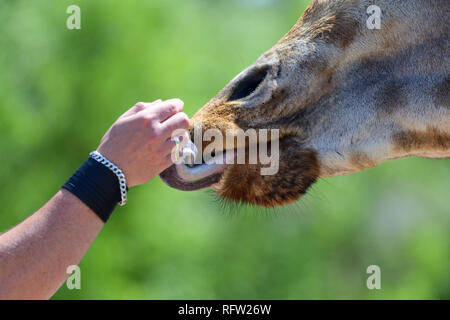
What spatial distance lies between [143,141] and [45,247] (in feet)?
1.46

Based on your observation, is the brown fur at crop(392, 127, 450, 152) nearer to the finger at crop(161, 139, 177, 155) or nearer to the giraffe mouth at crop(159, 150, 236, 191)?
the giraffe mouth at crop(159, 150, 236, 191)

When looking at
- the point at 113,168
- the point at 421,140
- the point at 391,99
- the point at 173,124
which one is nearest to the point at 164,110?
the point at 173,124

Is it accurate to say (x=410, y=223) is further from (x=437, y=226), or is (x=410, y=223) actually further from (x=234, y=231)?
(x=234, y=231)

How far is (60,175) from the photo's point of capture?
10.2 m

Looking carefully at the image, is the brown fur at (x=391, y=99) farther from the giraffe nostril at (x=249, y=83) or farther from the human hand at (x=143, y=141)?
the human hand at (x=143, y=141)

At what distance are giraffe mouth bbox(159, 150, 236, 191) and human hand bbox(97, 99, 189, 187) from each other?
0.37 ft

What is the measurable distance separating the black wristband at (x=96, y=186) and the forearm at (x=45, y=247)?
0.9 inches

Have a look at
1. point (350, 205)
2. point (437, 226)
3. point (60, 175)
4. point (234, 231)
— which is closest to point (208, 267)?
point (234, 231)

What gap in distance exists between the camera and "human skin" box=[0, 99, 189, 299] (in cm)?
187

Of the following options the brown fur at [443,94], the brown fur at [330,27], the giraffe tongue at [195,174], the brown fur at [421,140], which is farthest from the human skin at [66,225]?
the brown fur at [443,94]

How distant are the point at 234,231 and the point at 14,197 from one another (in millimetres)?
4132

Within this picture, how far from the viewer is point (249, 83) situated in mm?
2418

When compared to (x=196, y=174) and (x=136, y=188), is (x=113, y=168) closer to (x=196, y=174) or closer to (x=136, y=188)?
(x=196, y=174)

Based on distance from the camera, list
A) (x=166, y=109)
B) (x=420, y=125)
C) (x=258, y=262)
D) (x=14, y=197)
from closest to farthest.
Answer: (x=166, y=109) → (x=420, y=125) → (x=14, y=197) → (x=258, y=262)
